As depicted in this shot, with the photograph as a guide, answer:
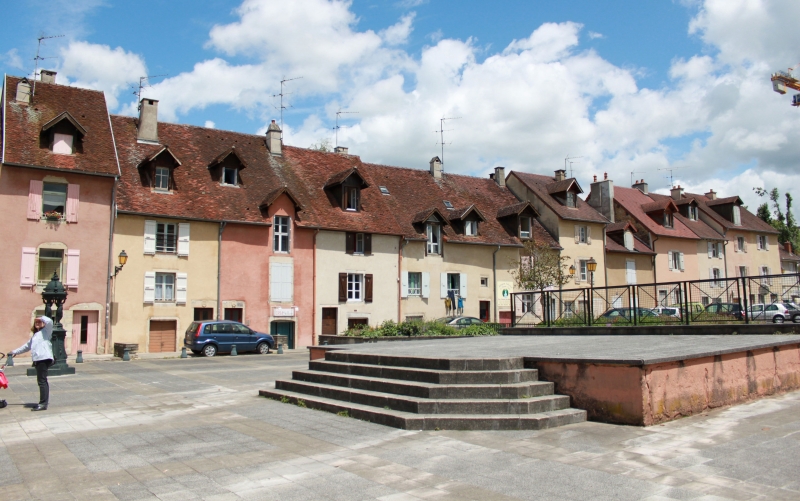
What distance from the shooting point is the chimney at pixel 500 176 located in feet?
141

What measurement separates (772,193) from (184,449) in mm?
83225

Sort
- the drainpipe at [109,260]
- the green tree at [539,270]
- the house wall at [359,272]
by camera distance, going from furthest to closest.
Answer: the green tree at [539,270]
the house wall at [359,272]
the drainpipe at [109,260]

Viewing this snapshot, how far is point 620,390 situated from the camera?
336 inches

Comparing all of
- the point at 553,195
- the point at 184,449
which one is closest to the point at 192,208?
the point at 184,449

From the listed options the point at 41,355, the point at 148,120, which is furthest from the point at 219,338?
the point at 41,355

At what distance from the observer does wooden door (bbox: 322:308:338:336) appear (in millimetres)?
30578

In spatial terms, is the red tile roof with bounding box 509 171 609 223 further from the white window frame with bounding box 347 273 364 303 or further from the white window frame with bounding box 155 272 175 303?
the white window frame with bounding box 155 272 175 303

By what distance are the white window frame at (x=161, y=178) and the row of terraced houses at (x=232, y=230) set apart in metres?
0.09

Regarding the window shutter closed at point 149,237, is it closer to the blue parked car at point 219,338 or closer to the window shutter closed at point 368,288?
the blue parked car at point 219,338

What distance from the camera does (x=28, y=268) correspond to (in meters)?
23.9

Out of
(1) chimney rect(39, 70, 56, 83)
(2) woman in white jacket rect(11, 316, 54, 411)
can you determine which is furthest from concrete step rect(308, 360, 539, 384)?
(1) chimney rect(39, 70, 56, 83)

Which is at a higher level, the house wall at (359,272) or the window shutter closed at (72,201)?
the window shutter closed at (72,201)

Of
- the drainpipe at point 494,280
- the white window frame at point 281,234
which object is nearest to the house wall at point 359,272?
the white window frame at point 281,234

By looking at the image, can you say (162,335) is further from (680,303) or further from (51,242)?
(680,303)
